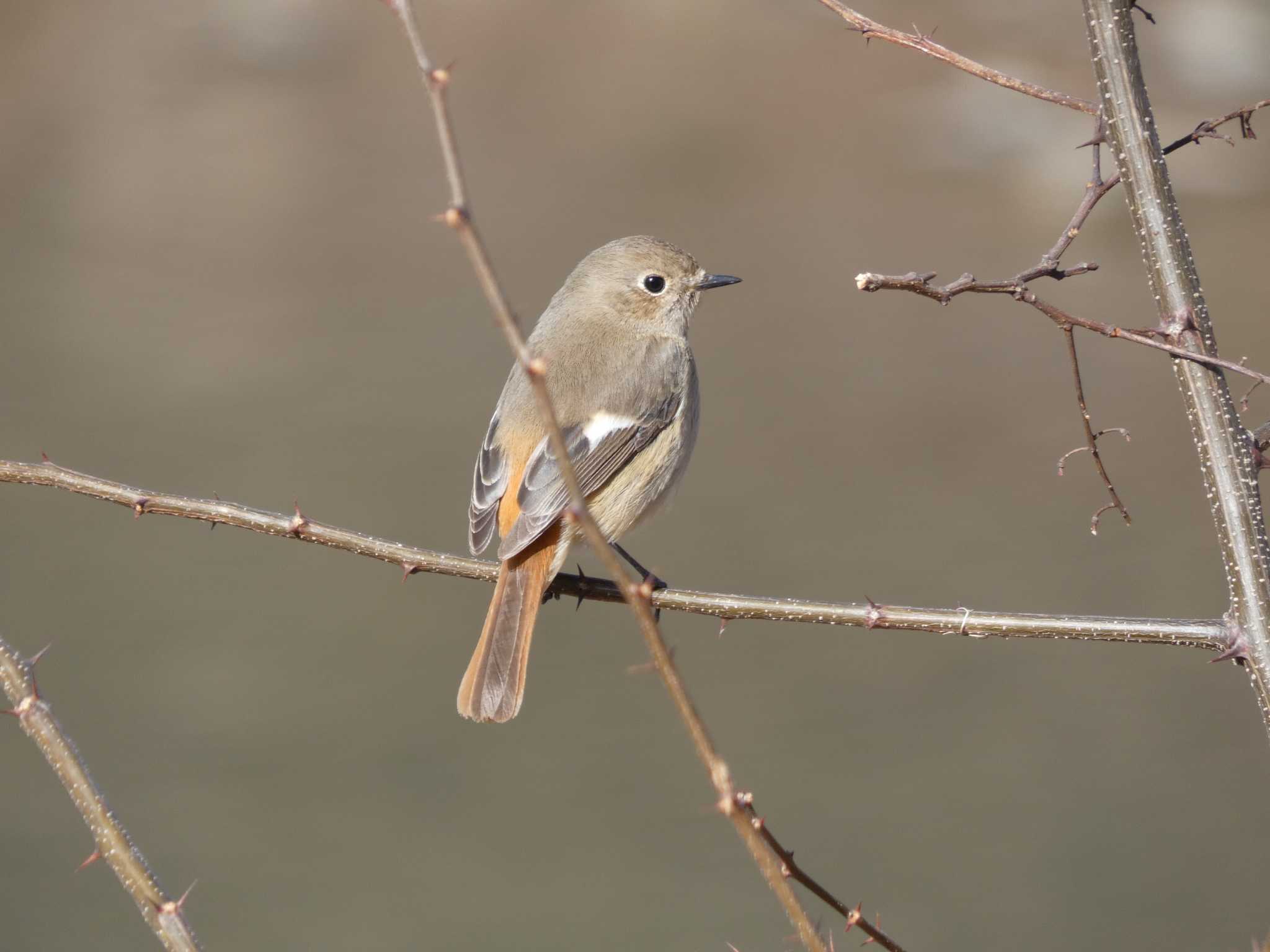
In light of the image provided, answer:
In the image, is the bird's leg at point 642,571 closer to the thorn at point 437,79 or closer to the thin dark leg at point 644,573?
the thin dark leg at point 644,573

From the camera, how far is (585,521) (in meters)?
1.34

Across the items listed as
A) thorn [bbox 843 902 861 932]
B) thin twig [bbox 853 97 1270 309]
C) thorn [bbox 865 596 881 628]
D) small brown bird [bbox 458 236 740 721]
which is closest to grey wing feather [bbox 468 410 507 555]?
small brown bird [bbox 458 236 740 721]

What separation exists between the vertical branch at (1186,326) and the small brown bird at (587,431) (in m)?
1.87

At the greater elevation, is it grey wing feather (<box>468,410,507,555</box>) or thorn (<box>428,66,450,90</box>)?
grey wing feather (<box>468,410,507,555</box>)

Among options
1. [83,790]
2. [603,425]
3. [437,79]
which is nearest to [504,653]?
[603,425]

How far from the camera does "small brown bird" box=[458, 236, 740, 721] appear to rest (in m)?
3.52

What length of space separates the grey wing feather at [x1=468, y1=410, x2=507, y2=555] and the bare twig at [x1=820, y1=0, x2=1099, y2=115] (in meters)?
1.95

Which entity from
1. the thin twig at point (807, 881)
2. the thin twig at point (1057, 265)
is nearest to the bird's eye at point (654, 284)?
the thin twig at point (1057, 265)

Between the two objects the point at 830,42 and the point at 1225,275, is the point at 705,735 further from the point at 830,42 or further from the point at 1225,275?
the point at 830,42

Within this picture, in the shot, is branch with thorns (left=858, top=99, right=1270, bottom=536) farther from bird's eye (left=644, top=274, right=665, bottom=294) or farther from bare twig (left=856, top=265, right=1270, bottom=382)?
bird's eye (left=644, top=274, right=665, bottom=294)

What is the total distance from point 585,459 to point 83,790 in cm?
223

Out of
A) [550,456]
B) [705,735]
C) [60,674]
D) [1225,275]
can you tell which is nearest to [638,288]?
[550,456]

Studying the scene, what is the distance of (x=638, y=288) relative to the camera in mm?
4551

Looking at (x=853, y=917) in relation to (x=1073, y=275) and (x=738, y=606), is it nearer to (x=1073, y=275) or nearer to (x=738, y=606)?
(x=1073, y=275)
